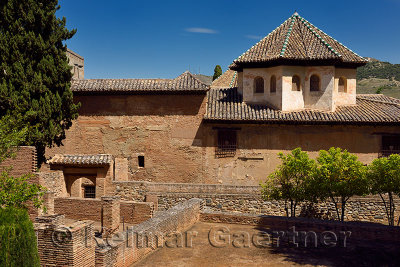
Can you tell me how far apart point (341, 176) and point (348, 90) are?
7.75m

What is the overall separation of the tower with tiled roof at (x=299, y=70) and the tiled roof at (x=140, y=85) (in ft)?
8.60

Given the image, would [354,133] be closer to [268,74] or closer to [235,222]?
[268,74]

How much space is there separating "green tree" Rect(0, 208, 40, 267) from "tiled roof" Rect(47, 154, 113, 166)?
9.71m

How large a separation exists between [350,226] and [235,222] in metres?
3.71

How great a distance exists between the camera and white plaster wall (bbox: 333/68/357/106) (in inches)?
722

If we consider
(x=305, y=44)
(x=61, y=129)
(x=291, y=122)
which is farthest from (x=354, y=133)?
(x=61, y=129)

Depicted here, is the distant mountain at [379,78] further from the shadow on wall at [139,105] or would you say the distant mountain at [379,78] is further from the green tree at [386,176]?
the green tree at [386,176]

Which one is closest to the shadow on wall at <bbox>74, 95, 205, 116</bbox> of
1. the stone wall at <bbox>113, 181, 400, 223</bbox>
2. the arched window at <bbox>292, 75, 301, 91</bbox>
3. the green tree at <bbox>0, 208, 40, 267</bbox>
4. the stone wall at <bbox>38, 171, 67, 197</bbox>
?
the stone wall at <bbox>38, 171, 67, 197</bbox>

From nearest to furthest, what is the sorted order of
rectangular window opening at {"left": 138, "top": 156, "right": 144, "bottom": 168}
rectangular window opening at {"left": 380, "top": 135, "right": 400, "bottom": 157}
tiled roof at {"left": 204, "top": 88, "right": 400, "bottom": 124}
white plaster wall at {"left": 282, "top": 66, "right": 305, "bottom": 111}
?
1. tiled roof at {"left": 204, "top": 88, "right": 400, "bottom": 124}
2. rectangular window opening at {"left": 380, "top": 135, "right": 400, "bottom": 157}
3. white plaster wall at {"left": 282, "top": 66, "right": 305, "bottom": 111}
4. rectangular window opening at {"left": 138, "top": 156, "right": 144, "bottom": 168}

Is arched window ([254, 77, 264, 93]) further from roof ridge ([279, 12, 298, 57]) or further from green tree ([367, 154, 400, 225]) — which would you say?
green tree ([367, 154, 400, 225])

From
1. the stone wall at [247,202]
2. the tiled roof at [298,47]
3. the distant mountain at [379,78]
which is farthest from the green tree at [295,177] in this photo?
the distant mountain at [379,78]

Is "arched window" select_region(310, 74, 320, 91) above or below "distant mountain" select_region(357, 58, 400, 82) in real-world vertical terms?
below

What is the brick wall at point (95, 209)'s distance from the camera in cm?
1401

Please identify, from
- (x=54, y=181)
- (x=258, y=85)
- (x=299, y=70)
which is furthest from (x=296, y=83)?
Answer: (x=54, y=181)
